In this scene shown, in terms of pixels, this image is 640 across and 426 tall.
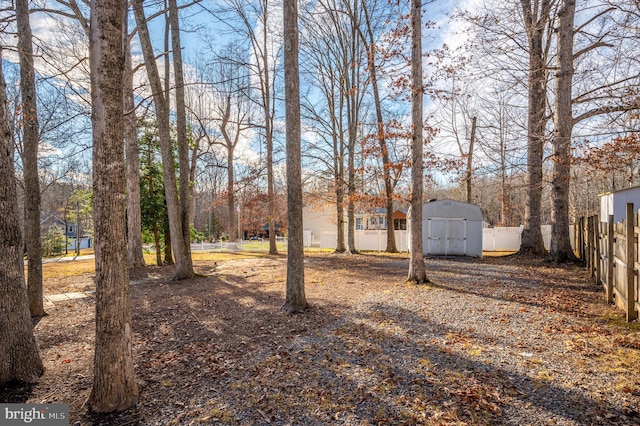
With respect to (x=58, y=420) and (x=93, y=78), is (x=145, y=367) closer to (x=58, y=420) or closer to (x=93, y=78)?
(x=58, y=420)

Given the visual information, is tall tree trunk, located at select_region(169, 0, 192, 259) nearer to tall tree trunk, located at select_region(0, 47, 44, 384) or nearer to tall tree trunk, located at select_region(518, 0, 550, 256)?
tall tree trunk, located at select_region(0, 47, 44, 384)

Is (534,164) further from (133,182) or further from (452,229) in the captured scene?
(133,182)

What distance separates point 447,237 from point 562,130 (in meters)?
6.66

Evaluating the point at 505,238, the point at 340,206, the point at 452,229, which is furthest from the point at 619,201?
the point at 505,238

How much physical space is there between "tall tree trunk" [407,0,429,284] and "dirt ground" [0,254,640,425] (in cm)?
110

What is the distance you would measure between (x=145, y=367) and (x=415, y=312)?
376cm

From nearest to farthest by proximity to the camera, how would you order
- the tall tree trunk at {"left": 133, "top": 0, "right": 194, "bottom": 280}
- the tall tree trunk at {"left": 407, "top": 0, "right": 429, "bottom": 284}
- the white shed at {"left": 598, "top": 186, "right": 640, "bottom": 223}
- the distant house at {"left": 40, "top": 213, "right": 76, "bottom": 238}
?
the tall tree trunk at {"left": 407, "top": 0, "right": 429, "bottom": 284} → the white shed at {"left": 598, "top": 186, "right": 640, "bottom": 223} → the tall tree trunk at {"left": 133, "top": 0, "right": 194, "bottom": 280} → the distant house at {"left": 40, "top": 213, "right": 76, "bottom": 238}

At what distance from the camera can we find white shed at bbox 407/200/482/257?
49.2ft

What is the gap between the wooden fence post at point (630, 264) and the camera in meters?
4.26

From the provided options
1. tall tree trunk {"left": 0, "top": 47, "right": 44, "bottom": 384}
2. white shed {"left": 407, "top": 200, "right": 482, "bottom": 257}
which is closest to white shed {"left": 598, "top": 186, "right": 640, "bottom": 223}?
white shed {"left": 407, "top": 200, "right": 482, "bottom": 257}

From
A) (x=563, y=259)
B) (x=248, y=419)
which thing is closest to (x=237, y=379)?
(x=248, y=419)

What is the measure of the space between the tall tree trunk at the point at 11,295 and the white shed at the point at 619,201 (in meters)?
10.1

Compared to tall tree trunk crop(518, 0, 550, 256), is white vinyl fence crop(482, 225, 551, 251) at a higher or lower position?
lower

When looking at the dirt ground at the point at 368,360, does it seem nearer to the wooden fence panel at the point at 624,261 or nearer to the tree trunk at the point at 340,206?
the wooden fence panel at the point at 624,261
